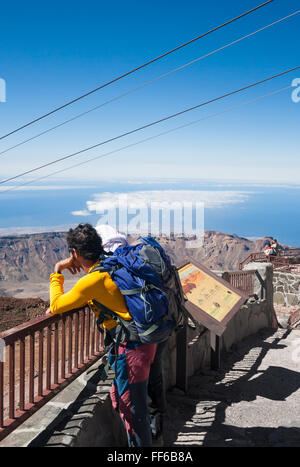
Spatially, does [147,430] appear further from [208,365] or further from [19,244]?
[19,244]

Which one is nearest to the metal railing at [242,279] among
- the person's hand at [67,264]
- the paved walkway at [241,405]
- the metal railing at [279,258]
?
the paved walkway at [241,405]

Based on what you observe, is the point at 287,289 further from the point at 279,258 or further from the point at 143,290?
the point at 143,290

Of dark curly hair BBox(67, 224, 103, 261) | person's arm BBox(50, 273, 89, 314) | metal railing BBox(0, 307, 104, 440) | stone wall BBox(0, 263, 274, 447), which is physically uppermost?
dark curly hair BBox(67, 224, 103, 261)

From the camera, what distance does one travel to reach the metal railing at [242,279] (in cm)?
799

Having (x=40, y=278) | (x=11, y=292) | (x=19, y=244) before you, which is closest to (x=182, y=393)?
(x=11, y=292)

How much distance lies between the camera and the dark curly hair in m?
2.96

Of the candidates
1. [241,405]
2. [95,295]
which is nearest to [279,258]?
[241,405]

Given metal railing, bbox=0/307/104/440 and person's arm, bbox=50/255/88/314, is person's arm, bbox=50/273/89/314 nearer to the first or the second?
person's arm, bbox=50/255/88/314

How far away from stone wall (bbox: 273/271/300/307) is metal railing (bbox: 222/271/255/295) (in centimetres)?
782

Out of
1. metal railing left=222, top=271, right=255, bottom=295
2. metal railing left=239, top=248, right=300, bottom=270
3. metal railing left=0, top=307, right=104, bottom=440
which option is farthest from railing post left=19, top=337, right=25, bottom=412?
metal railing left=239, top=248, right=300, bottom=270

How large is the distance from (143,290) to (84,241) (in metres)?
0.61

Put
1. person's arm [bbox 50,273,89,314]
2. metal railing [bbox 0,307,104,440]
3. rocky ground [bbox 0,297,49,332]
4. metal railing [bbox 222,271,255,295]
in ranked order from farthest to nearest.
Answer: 1. rocky ground [bbox 0,297,49,332]
2. metal railing [bbox 222,271,255,295]
3. metal railing [bbox 0,307,104,440]
4. person's arm [bbox 50,273,89,314]

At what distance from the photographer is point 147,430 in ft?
9.56
